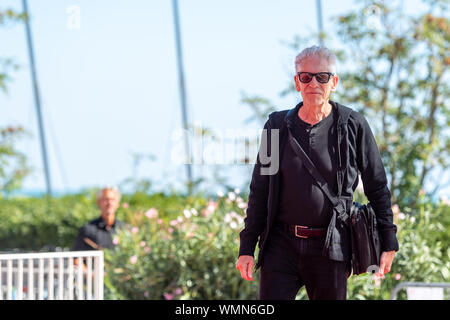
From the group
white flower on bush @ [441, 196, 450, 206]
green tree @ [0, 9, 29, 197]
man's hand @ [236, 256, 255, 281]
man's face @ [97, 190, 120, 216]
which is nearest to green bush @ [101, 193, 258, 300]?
man's face @ [97, 190, 120, 216]

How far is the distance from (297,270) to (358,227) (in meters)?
0.31

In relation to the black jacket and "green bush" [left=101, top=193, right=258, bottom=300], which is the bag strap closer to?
the black jacket

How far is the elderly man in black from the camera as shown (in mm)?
3373

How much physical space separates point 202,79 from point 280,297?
10449mm

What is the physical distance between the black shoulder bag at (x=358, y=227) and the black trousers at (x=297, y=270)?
0.26 feet

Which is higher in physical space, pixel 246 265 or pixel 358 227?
pixel 358 227

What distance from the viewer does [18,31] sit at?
14289mm

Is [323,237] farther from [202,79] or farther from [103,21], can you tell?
[103,21]

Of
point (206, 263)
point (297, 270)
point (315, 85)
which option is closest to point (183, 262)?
point (206, 263)

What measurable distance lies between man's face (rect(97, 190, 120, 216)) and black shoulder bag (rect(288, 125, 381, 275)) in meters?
4.23

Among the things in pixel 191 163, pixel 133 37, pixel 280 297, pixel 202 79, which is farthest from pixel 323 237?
pixel 133 37

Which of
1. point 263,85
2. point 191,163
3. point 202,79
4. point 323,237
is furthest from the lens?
point 202,79

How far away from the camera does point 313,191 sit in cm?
338

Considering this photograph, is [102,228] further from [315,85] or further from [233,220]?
[315,85]
